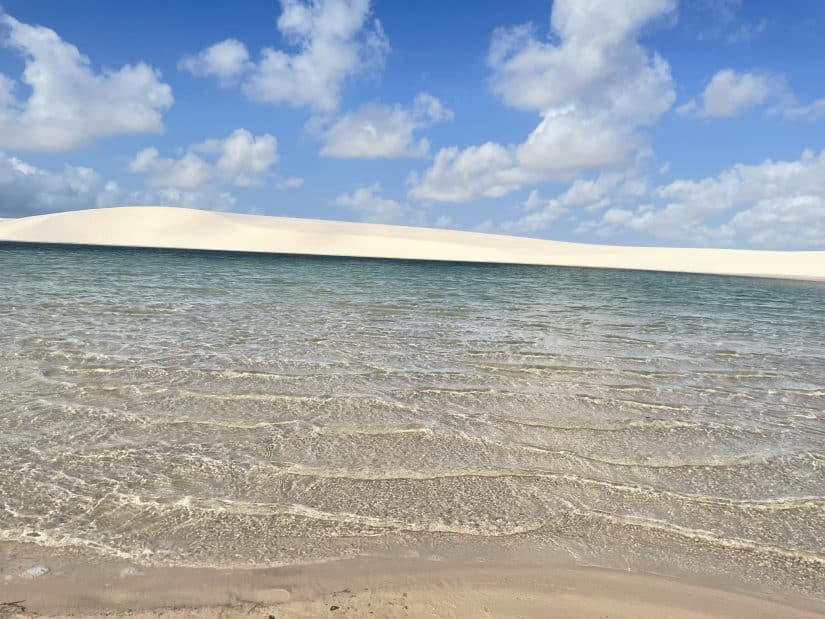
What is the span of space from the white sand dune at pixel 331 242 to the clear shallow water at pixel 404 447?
69.4 m

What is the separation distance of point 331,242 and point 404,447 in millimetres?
84746

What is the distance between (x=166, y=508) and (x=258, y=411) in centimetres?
236

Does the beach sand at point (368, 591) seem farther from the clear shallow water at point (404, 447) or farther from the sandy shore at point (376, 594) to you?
the clear shallow water at point (404, 447)

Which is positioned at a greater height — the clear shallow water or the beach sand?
the clear shallow water

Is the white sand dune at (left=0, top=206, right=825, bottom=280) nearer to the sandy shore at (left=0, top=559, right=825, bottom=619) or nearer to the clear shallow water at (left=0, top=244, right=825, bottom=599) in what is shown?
the clear shallow water at (left=0, top=244, right=825, bottom=599)

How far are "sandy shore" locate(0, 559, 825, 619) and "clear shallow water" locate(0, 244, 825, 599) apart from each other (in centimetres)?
20

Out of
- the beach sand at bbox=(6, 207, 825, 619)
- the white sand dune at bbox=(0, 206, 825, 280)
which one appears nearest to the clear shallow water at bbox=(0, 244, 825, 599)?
the beach sand at bbox=(6, 207, 825, 619)

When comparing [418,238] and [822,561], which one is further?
[418,238]

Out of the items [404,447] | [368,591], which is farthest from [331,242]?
[368,591]

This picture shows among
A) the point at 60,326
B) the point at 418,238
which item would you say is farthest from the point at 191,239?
the point at 60,326

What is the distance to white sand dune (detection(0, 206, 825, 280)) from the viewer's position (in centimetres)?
7944

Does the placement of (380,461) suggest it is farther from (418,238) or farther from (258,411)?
(418,238)

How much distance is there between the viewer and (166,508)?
156 inches

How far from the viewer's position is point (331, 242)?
88250mm
